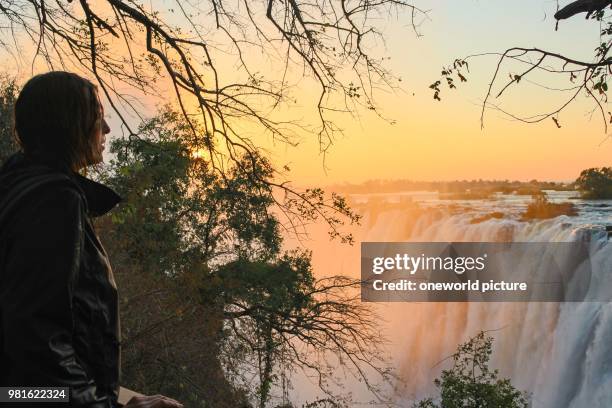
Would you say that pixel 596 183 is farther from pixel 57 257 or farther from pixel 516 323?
pixel 57 257

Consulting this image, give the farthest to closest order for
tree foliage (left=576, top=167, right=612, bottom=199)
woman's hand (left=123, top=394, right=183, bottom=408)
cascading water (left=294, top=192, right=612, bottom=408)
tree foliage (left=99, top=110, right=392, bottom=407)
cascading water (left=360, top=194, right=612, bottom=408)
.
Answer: tree foliage (left=576, top=167, right=612, bottom=199), cascading water (left=294, top=192, right=612, bottom=408), cascading water (left=360, top=194, right=612, bottom=408), tree foliage (left=99, top=110, right=392, bottom=407), woman's hand (left=123, top=394, right=183, bottom=408)

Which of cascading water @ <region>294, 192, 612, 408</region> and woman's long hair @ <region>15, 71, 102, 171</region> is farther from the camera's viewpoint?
cascading water @ <region>294, 192, 612, 408</region>

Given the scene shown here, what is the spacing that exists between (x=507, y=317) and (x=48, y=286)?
39.1 meters

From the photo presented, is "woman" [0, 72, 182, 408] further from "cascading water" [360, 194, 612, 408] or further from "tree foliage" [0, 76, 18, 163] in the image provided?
"cascading water" [360, 194, 612, 408]

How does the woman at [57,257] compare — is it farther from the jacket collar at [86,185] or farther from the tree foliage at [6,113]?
the tree foliage at [6,113]

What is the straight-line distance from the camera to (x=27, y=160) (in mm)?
1185

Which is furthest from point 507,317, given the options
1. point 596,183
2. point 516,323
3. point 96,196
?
point 96,196

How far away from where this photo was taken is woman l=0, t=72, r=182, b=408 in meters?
1.01

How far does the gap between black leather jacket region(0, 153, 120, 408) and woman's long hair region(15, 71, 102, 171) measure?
0.06 meters

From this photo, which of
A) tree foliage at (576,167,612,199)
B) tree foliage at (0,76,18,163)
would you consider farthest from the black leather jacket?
tree foliage at (576,167,612,199)

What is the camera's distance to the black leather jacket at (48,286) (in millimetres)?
1009

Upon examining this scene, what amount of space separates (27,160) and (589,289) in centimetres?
3348

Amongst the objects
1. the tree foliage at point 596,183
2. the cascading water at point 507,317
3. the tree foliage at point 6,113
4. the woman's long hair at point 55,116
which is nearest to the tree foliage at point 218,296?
the tree foliage at point 6,113

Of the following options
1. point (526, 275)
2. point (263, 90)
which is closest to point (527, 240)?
point (526, 275)
